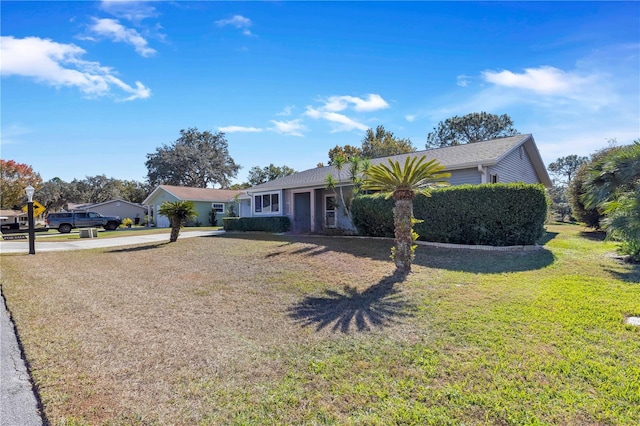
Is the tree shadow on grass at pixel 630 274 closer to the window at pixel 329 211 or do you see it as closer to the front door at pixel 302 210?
the window at pixel 329 211

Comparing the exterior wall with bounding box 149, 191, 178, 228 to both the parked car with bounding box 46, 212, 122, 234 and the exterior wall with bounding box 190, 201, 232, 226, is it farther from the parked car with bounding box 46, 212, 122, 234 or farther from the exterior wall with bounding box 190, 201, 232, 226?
the parked car with bounding box 46, 212, 122, 234

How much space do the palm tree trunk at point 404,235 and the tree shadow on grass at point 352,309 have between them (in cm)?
146

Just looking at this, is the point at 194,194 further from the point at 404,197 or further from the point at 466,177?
the point at 404,197

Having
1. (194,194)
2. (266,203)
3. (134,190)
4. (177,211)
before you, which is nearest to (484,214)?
(177,211)

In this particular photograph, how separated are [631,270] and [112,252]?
17.2 metres

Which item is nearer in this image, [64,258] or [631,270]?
[631,270]

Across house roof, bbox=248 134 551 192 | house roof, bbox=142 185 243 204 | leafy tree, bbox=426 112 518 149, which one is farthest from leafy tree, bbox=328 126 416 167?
house roof, bbox=248 134 551 192

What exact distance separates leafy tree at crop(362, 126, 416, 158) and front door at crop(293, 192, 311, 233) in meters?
20.5

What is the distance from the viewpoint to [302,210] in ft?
67.1

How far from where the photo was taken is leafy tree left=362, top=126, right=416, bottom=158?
39.9 m

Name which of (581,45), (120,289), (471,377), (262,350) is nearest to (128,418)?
(262,350)

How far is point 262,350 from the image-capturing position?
4125 millimetres

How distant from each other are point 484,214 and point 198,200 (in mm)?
28445

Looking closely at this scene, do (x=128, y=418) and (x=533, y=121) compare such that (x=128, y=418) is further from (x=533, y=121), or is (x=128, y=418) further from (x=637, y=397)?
(x=533, y=121)
